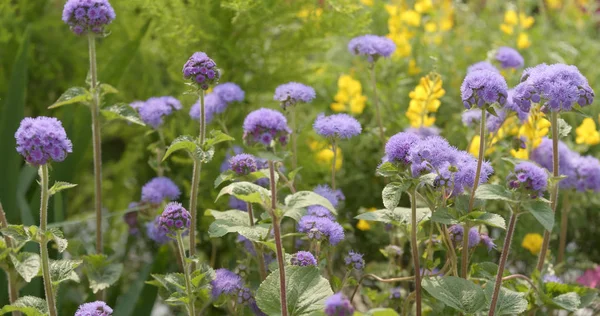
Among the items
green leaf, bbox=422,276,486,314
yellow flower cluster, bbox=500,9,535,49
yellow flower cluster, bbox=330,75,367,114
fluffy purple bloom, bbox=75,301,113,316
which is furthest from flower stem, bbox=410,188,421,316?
yellow flower cluster, bbox=500,9,535,49

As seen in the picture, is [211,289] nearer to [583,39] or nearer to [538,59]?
[538,59]

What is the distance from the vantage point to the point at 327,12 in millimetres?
2680

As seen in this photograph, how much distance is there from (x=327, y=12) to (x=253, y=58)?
311 mm

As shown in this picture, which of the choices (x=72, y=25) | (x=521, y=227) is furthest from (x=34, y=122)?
(x=521, y=227)

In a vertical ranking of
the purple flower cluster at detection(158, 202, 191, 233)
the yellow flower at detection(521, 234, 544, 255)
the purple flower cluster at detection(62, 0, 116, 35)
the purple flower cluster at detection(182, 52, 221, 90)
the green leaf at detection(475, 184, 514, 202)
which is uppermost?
the purple flower cluster at detection(62, 0, 116, 35)

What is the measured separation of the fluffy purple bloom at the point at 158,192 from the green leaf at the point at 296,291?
65 cm

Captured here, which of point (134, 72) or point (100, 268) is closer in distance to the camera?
point (100, 268)

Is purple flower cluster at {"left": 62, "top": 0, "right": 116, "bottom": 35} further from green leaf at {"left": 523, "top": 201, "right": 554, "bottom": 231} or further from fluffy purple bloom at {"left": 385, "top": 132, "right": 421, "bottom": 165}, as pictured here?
green leaf at {"left": 523, "top": 201, "right": 554, "bottom": 231}

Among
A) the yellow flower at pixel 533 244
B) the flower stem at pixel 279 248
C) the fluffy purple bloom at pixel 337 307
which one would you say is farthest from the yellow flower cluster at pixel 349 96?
the fluffy purple bloom at pixel 337 307

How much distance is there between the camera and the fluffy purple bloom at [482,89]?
1.46 m

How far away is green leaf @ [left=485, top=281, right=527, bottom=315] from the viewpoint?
1538 mm

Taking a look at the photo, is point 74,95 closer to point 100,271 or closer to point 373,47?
point 100,271

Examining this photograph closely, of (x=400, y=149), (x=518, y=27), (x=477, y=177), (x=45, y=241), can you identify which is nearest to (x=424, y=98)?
(x=477, y=177)

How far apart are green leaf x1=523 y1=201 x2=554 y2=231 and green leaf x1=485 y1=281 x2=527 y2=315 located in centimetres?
21
